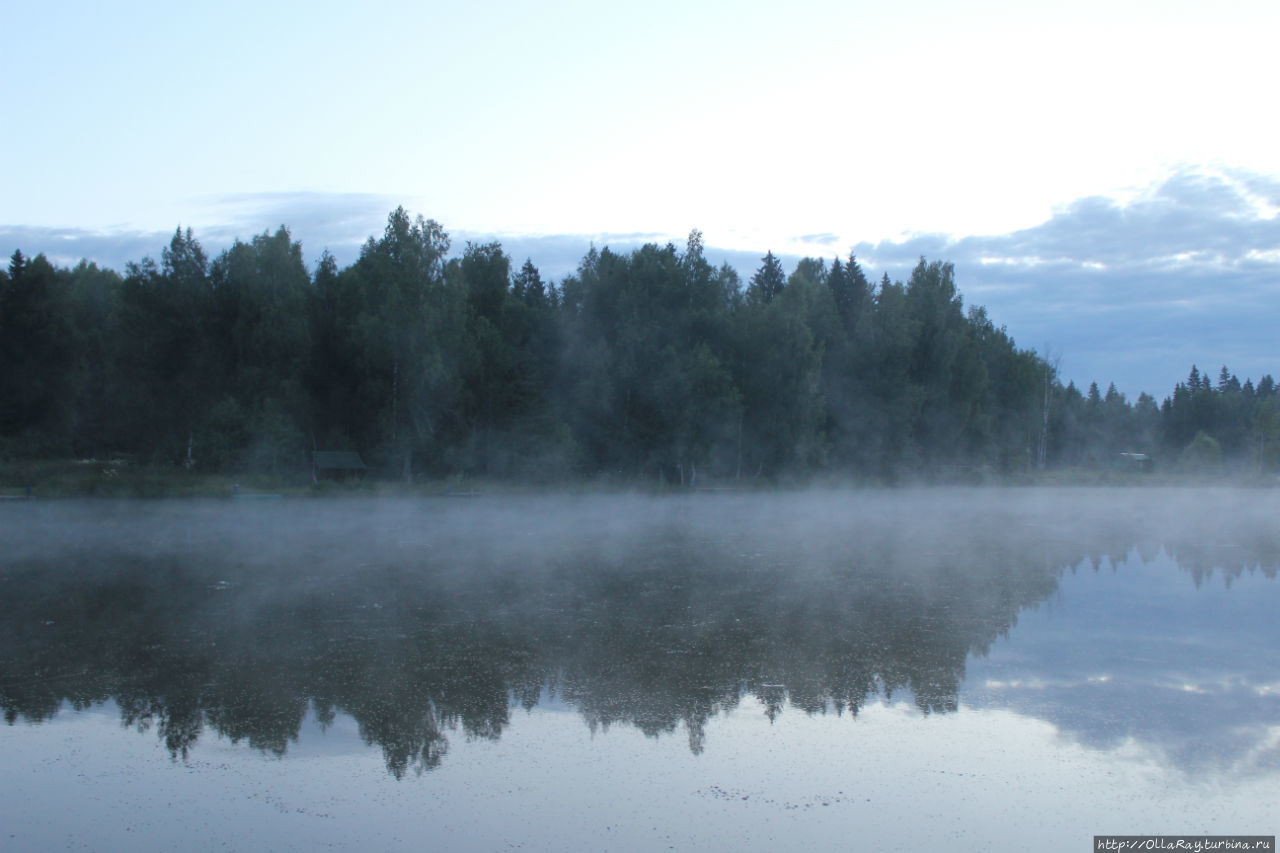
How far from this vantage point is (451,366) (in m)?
36.8

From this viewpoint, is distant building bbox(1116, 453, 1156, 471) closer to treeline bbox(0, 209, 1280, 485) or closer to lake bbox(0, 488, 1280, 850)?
treeline bbox(0, 209, 1280, 485)

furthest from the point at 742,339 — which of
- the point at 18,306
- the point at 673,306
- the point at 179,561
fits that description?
the point at 18,306

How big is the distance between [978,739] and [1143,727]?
131cm

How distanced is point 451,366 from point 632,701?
1208 inches

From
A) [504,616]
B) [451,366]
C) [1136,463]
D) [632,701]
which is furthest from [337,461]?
[1136,463]

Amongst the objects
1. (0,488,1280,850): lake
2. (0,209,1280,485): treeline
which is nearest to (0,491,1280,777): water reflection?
(0,488,1280,850): lake

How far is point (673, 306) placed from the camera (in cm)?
4131

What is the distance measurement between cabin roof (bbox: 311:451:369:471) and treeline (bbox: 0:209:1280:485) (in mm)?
831

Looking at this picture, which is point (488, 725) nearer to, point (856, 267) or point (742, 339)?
point (742, 339)

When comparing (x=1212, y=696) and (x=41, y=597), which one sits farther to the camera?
(x=41, y=597)

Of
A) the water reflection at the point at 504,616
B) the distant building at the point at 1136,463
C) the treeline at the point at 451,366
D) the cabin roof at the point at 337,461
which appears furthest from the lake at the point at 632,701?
the distant building at the point at 1136,463

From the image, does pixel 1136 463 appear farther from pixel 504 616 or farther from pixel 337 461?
pixel 504 616

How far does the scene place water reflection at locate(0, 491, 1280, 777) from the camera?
7.36 metres

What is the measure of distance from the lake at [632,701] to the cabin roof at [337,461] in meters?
19.9
